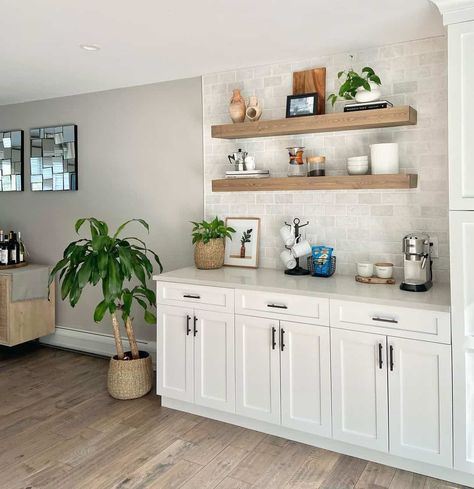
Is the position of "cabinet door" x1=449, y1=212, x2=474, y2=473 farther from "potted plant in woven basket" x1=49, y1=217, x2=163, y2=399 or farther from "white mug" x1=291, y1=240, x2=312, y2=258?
"potted plant in woven basket" x1=49, y1=217, x2=163, y2=399

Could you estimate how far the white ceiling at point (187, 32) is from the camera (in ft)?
8.40

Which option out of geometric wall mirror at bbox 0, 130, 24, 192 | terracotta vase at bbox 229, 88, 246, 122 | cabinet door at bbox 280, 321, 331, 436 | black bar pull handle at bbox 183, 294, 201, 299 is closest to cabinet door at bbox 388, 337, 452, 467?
cabinet door at bbox 280, 321, 331, 436

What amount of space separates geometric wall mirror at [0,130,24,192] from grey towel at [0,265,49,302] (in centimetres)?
96

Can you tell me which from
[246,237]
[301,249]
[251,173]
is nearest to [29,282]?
[246,237]

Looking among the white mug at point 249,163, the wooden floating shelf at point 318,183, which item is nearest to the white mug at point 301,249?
the wooden floating shelf at point 318,183

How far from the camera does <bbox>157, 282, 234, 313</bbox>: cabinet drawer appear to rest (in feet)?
10.3

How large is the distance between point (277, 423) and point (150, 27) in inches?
97.1

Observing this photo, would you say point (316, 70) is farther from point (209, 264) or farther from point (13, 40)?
point (13, 40)

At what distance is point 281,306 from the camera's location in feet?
9.68

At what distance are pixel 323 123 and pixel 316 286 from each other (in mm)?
1049

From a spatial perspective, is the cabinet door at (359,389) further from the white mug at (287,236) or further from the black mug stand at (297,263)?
the white mug at (287,236)

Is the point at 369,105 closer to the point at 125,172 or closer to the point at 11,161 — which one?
the point at 125,172

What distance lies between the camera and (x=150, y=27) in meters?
2.84

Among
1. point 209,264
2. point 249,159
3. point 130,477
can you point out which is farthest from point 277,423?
point 249,159
